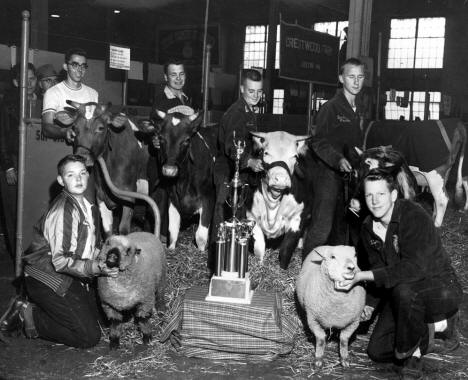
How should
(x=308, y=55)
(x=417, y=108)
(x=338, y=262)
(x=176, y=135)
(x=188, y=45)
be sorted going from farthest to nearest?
(x=417, y=108), (x=188, y=45), (x=308, y=55), (x=176, y=135), (x=338, y=262)

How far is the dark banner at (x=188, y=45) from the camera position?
10773 mm

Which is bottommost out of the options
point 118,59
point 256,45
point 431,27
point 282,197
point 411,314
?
point 411,314

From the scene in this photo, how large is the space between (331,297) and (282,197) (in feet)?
6.03

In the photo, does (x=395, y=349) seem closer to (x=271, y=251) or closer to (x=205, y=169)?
(x=271, y=251)

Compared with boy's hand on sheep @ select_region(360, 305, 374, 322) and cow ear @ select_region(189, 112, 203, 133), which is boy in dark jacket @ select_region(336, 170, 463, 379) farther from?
cow ear @ select_region(189, 112, 203, 133)

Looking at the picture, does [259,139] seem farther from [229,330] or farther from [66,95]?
[66,95]

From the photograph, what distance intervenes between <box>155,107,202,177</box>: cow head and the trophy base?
183 cm

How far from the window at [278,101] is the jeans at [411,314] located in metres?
7.37

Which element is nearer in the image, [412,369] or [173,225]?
[412,369]

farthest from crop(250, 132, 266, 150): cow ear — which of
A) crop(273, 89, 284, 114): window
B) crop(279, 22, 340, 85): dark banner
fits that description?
crop(273, 89, 284, 114): window

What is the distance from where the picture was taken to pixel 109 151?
269 inches

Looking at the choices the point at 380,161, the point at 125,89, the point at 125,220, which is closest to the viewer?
the point at 380,161

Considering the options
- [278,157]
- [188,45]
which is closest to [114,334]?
[278,157]

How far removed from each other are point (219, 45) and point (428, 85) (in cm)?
1468
